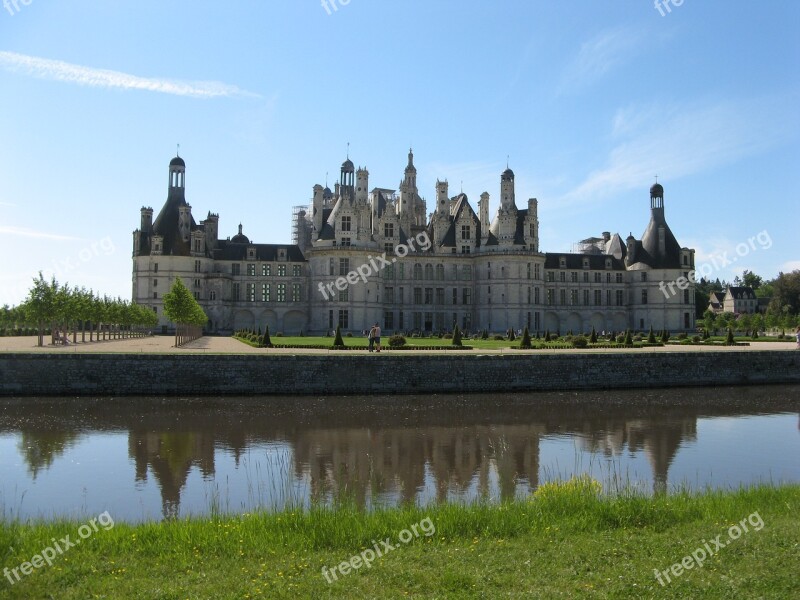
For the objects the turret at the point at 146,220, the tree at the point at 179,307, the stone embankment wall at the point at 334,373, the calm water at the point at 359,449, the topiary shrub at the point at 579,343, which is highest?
the turret at the point at 146,220

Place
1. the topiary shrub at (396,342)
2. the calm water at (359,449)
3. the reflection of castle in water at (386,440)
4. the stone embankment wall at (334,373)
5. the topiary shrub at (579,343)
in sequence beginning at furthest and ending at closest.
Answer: the topiary shrub at (579,343)
the topiary shrub at (396,342)
the stone embankment wall at (334,373)
the reflection of castle in water at (386,440)
the calm water at (359,449)

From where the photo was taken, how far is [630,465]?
1931 cm

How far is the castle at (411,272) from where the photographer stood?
228 feet

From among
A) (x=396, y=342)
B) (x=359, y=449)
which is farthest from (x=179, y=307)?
(x=359, y=449)

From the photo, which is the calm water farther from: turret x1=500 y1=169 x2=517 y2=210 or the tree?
turret x1=500 y1=169 x2=517 y2=210

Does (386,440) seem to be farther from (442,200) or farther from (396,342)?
(442,200)

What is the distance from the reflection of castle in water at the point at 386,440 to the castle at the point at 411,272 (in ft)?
127

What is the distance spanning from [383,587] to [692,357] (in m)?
34.7

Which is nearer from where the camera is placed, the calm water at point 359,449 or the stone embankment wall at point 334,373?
the calm water at point 359,449

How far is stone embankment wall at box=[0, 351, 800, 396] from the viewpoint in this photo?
3200 centimetres

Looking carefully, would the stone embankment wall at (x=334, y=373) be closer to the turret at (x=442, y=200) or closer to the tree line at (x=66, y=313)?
the tree line at (x=66, y=313)

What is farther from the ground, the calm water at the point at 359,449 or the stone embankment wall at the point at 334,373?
the stone embankment wall at the point at 334,373

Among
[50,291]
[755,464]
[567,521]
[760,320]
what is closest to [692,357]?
[755,464]

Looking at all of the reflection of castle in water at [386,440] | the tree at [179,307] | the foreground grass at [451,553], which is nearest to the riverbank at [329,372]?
the reflection of castle in water at [386,440]
